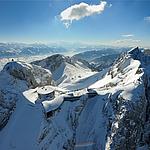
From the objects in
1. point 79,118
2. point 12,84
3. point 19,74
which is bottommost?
point 79,118

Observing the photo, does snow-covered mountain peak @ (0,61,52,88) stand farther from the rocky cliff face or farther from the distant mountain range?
the distant mountain range

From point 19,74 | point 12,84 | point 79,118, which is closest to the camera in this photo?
point 79,118

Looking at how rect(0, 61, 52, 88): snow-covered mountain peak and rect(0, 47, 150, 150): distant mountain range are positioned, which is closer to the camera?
rect(0, 47, 150, 150): distant mountain range

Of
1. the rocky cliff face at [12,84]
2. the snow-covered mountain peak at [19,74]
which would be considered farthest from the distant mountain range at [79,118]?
the snow-covered mountain peak at [19,74]

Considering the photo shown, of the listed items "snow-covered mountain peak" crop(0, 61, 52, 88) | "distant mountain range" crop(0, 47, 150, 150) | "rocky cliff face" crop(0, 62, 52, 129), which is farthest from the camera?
"snow-covered mountain peak" crop(0, 61, 52, 88)

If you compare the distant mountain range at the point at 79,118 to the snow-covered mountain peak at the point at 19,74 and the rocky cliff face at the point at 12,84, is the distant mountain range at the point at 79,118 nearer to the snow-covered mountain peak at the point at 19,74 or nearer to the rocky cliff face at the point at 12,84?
the rocky cliff face at the point at 12,84

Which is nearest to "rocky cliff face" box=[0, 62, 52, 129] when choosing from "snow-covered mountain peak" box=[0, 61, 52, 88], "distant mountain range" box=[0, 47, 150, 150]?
"snow-covered mountain peak" box=[0, 61, 52, 88]

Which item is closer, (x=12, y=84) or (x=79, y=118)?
(x=79, y=118)

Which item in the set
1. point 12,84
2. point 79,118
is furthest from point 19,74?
point 79,118

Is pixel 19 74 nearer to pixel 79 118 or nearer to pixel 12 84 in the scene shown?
pixel 12 84

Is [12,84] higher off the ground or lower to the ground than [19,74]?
lower

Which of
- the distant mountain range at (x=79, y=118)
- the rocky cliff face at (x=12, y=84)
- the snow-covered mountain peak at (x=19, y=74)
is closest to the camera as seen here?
the distant mountain range at (x=79, y=118)
